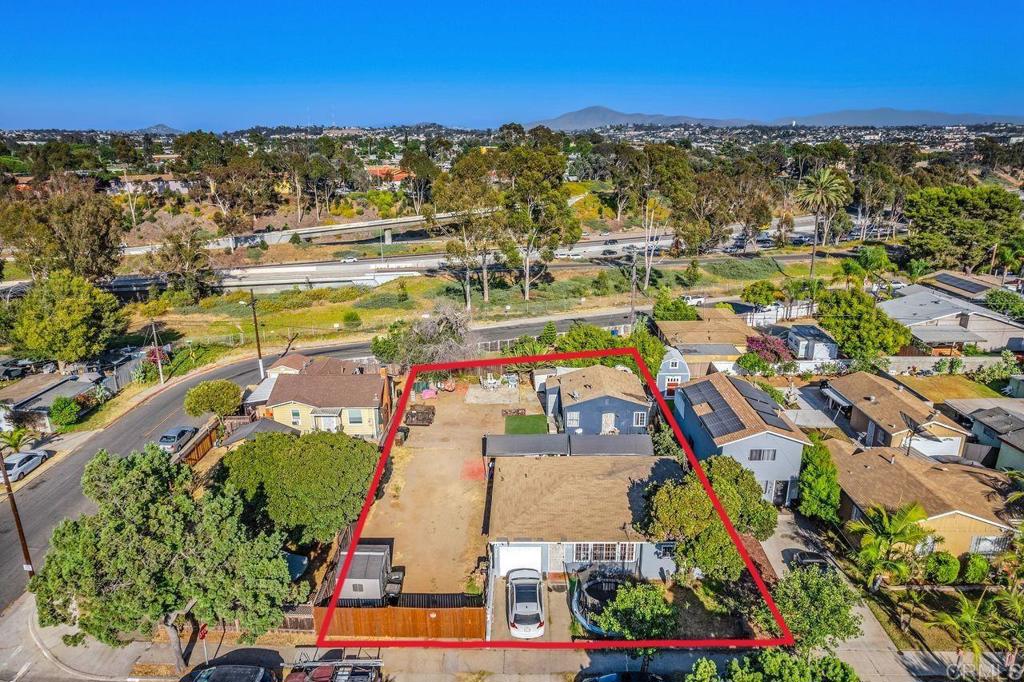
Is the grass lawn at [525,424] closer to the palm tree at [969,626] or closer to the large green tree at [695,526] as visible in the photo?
the large green tree at [695,526]

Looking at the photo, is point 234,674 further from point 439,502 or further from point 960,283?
point 960,283

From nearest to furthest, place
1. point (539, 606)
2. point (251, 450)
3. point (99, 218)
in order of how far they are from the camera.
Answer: point (539, 606), point (251, 450), point (99, 218)

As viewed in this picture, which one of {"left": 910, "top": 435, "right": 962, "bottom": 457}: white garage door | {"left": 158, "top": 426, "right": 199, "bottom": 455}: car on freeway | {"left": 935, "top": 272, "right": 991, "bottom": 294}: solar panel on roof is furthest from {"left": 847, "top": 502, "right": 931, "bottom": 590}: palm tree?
{"left": 935, "top": 272, "right": 991, "bottom": 294}: solar panel on roof

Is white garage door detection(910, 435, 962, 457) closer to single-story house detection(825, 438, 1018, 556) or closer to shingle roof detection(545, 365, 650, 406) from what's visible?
single-story house detection(825, 438, 1018, 556)

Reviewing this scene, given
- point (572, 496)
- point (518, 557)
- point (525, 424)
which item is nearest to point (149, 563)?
point (518, 557)

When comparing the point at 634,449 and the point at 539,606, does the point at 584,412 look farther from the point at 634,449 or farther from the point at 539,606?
the point at 539,606

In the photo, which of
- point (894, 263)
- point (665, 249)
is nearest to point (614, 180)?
point (665, 249)

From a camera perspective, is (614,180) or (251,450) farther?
(614,180)

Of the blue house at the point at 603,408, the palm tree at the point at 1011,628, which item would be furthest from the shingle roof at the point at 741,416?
the palm tree at the point at 1011,628
